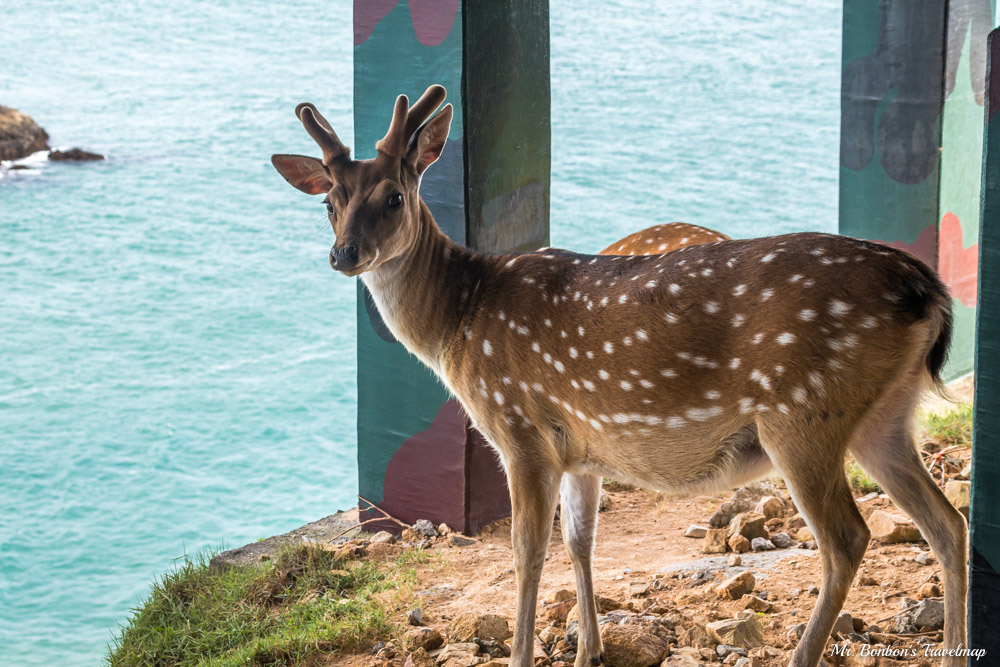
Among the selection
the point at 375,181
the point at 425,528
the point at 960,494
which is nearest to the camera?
the point at 375,181

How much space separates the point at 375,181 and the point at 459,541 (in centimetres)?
210

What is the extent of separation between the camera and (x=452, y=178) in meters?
5.08

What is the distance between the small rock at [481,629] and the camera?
13.5 feet

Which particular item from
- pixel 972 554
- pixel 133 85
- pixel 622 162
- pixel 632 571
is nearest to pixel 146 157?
pixel 133 85

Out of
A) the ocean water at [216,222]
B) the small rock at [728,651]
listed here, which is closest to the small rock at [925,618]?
the small rock at [728,651]

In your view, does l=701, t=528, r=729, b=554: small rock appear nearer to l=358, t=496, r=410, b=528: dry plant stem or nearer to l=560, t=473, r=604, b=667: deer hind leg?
l=560, t=473, r=604, b=667: deer hind leg

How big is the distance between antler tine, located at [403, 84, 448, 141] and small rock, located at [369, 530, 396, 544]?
2224 millimetres

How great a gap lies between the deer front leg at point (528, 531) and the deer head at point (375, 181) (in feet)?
2.93

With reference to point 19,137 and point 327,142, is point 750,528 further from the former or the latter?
point 19,137

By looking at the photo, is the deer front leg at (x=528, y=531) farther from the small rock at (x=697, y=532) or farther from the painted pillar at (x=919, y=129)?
the painted pillar at (x=919, y=129)

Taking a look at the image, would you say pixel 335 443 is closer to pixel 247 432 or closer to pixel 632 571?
pixel 247 432

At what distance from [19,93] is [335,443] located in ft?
54.0

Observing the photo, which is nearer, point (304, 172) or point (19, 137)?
point (304, 172)

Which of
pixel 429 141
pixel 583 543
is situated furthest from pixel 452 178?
pixel 583 543
